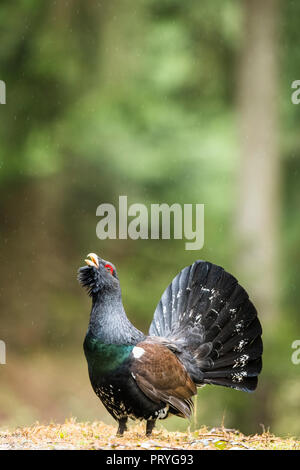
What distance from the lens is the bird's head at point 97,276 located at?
16.6ft

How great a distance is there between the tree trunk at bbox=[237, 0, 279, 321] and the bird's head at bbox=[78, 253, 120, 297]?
4490mm

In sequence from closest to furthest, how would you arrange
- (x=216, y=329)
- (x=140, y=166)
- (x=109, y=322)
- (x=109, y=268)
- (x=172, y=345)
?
(x=109, y=322), (x=109, y=268), (x=172, y=345), (x=216, y=329), (x=140, y=166)

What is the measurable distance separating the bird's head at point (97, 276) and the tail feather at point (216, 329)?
106 centimetres

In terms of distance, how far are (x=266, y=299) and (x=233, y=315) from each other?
3356 mm

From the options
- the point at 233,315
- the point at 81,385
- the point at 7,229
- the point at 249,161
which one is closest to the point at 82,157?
the point at 7,229

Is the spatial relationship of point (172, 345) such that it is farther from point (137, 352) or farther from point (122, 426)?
point (122, 426)

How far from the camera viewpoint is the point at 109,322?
4992 millimetres

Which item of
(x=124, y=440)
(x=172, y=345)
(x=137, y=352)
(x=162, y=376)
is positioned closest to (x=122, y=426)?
(x=124, y=440)

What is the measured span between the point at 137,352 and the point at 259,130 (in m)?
5.53

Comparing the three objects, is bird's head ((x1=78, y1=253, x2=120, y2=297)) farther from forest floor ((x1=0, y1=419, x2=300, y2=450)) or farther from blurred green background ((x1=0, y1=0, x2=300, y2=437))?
blurred green background ((x1=0, y1=0, x2=300, y2=437))

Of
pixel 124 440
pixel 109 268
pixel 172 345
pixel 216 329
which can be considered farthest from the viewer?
pixel 216 329

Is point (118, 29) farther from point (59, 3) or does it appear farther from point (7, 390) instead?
point (7, 390)

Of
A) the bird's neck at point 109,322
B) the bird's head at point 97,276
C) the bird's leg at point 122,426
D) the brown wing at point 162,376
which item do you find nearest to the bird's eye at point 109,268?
the bird's head at point 97,276

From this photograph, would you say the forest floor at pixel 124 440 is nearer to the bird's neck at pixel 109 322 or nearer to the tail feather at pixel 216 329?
the tail feather at pixel 216 329
